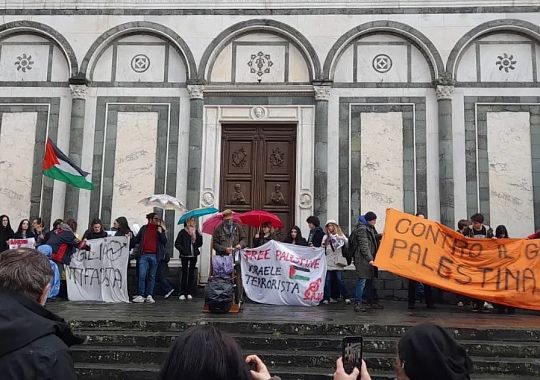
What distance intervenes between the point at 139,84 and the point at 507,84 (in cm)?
983

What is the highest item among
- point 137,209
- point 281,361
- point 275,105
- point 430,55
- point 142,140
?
point 430,55

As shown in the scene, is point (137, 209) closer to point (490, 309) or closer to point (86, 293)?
point (86, 293)

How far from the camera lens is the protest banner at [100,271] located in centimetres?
1193

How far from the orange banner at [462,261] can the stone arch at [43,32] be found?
987 centimetres

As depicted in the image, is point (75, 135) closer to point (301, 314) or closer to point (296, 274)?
point (296, 274)

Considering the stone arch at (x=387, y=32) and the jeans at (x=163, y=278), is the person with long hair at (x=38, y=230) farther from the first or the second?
the stone arch at (x=387, y=32)

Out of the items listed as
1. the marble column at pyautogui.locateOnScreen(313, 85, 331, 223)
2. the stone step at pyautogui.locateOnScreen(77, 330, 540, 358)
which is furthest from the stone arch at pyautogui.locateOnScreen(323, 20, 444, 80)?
the stone step at pyautogui.locateOnScreen(77, 330, 540, 358)

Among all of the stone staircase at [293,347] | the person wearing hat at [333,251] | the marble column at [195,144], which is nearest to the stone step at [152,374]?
the stone staircase at [293,347]

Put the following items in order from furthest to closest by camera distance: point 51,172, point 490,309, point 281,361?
point 51,172, point 490,309, point 281,361

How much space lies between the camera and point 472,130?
48.2ft

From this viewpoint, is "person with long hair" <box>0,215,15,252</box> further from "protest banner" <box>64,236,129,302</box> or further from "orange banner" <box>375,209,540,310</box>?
"orange banner" <box>375,209,540,310</box>

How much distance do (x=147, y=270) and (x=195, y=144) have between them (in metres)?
4.10

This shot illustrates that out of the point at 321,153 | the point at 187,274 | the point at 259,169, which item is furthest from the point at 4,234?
the point at 321,153

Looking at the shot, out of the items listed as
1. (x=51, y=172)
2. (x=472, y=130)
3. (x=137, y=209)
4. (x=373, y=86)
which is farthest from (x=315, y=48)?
(x=51, y=172)
